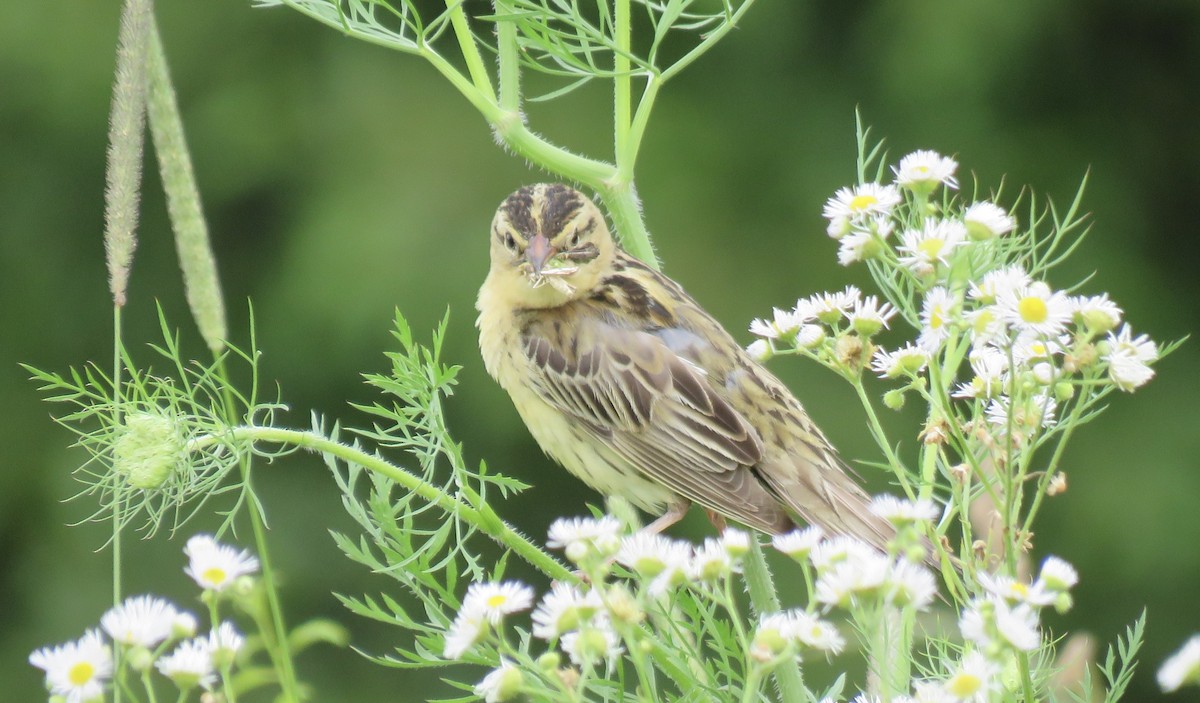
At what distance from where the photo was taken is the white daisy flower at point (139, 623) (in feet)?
4.37

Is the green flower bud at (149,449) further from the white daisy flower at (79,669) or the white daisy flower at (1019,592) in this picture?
the white daisy flower at (1019,592)

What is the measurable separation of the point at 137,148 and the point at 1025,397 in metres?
1.08

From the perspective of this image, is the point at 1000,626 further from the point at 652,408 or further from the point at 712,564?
the point at 652,408

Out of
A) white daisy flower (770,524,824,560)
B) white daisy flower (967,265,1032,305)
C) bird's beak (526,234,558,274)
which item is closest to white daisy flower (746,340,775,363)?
white daisy flower (967,265,1032,305)

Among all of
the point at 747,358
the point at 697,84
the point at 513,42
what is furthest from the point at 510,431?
the point at 513,42

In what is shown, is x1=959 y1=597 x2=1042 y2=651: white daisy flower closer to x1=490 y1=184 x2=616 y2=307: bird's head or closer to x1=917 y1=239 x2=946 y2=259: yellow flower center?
x1=917 y1=239 x2=946 y2=259: yellow flower center

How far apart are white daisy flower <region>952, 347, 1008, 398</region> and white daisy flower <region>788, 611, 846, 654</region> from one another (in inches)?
23.5

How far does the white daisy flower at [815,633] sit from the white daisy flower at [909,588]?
2.4 inches

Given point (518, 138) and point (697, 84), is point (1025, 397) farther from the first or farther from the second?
point (697, 84)

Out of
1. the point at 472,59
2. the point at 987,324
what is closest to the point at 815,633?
the point at 987,324

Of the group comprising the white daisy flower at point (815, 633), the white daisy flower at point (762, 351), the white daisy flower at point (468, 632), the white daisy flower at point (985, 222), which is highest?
the white daisy flower at point (985, 222)

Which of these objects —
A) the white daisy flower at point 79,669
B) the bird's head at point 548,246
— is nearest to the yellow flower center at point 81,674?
the white daisy flower at point 79,669

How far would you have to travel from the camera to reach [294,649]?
147 cm

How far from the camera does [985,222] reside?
1.81 meters
